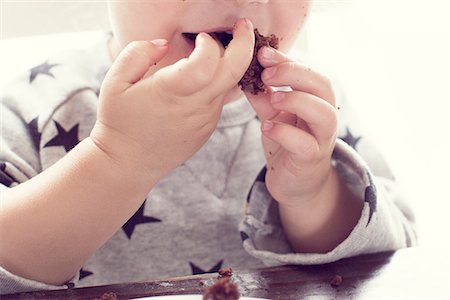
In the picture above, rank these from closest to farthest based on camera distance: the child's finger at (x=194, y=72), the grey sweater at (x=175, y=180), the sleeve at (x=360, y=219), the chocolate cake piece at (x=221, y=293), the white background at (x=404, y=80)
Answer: the chocolate cake piece at (x=221, y=293) → the child's finger at (x=194, y=72) → the sleeve at (x=360, y=219) → the grey sweater at (x=175, y=180) → the white background at (x=404, y=80)

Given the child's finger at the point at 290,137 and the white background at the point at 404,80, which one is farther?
the white background at the point at 404,80

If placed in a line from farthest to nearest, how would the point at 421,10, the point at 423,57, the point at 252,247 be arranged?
the point at 423,57, the point at 421,10, the point at 252,247

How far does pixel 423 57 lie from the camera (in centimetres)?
112

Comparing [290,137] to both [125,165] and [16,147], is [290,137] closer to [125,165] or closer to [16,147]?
[125,165]

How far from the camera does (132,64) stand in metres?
0.53

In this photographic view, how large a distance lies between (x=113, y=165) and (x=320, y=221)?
0.26 m

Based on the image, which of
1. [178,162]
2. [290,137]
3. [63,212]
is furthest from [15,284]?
[290,137]

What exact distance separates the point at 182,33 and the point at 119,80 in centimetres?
11

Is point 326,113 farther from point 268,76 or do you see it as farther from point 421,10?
point 421,10

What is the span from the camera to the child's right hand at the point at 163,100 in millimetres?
498

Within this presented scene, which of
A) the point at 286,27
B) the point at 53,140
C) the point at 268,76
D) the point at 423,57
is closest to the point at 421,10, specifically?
the point at 423,57

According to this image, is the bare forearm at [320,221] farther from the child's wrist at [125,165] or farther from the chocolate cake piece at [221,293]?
the chocolate cake piece at [221,293]

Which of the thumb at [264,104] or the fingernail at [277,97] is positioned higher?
the fingernail at [277,97]

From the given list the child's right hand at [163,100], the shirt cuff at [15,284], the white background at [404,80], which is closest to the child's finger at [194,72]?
the child's right hand at [163,100]
